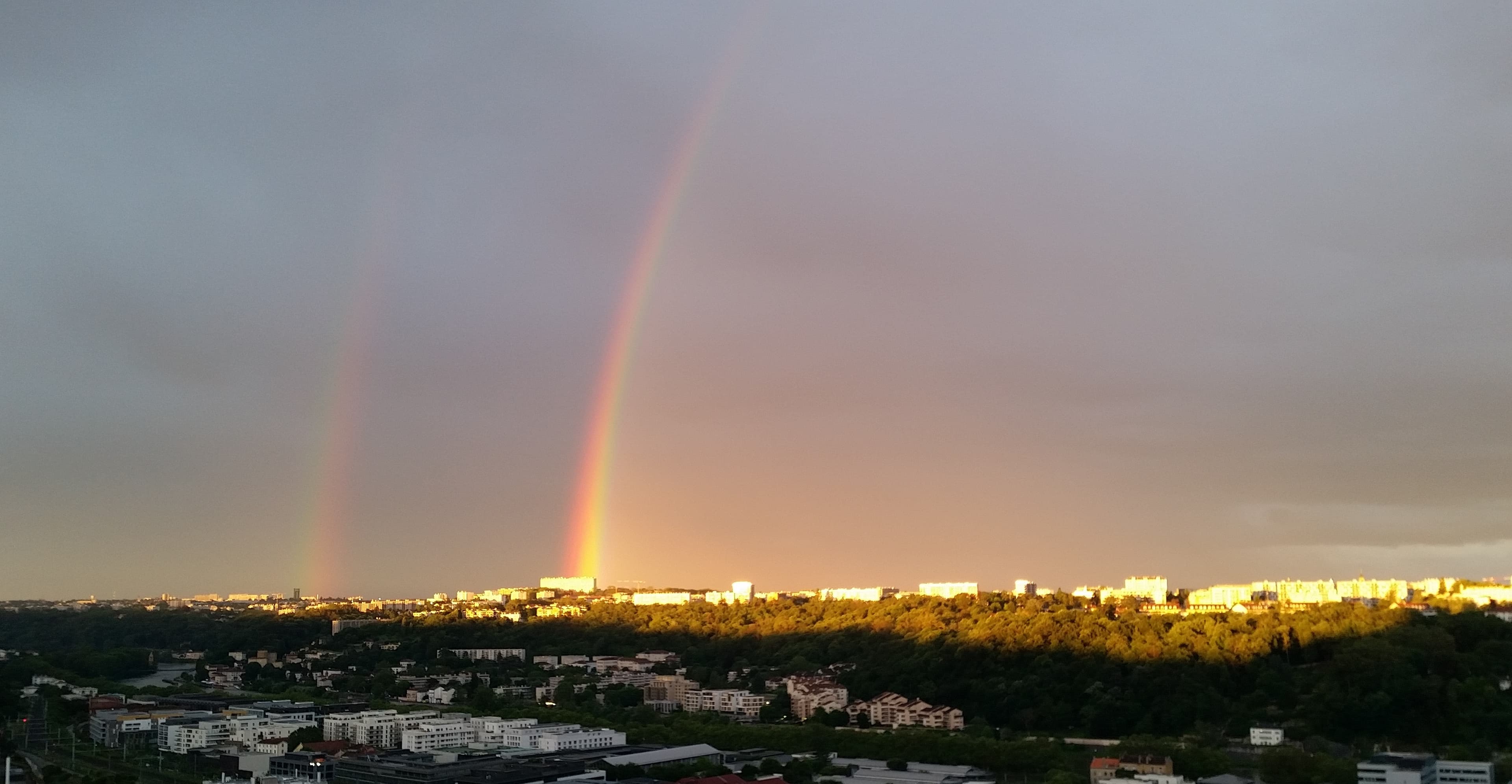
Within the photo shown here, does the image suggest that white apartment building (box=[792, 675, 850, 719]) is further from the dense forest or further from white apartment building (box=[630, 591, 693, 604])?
white apartment building (box=[630, 591, 693, 604])

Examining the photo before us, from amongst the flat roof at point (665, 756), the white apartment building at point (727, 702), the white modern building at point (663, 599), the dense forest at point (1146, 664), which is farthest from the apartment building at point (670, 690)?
the white modern building at point (663, 599)

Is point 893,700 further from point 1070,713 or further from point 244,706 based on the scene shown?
point 244,706

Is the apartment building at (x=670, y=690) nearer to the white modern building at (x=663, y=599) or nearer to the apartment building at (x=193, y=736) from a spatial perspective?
the apartment building at (x=193, y=736)

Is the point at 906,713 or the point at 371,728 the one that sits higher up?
the point at 906,713

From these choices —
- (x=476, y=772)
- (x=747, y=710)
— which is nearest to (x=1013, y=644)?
(x=747, y=710)

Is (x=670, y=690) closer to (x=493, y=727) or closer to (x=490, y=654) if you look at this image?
(x=493, y=727)

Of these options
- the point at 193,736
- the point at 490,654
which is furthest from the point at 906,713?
the point at 490,654
